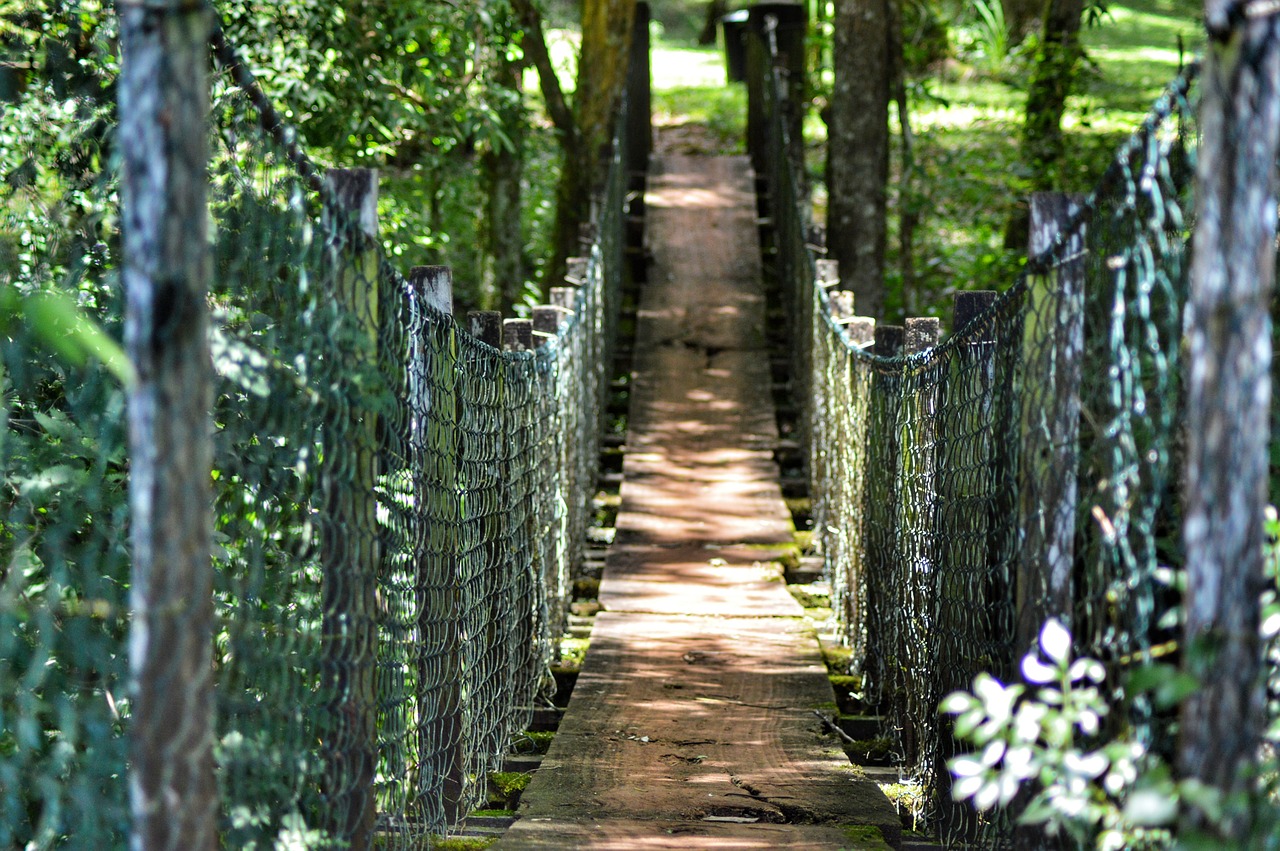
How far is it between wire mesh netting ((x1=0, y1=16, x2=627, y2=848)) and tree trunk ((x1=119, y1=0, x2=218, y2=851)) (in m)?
0.43

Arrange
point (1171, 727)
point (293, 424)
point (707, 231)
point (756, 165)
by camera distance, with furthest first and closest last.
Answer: point (756, 165) < point (707, 231) < point (293, 424) < point (1171, 727)

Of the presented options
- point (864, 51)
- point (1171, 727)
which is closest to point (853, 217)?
point (864, 51)

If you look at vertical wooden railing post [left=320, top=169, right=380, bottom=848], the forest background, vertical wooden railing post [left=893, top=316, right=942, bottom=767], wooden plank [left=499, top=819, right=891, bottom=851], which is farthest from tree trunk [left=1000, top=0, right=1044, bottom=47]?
vertical wooden railing post [left=320, top=169, right=380, bottom=848]

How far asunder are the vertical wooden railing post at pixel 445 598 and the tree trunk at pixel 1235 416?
65.5 inches

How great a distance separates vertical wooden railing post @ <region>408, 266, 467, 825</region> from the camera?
2.63m

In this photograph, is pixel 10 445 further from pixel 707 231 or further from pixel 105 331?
pixel 707 231

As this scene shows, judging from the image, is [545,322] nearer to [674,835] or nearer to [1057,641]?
[674,835]

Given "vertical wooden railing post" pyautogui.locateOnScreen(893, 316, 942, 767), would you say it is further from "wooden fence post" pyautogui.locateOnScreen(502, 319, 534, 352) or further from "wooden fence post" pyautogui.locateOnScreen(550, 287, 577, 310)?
"wooden fence post" pyautogui.locateOnScreen(550, 287, 577, 310)

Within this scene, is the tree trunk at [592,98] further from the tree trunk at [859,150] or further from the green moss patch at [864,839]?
the green moss patch at [864,839]

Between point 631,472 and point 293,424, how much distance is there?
4513 millimetres

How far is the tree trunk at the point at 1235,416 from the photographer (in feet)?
3.88

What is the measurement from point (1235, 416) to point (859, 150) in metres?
7.18

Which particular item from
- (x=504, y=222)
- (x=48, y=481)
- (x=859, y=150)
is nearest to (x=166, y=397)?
(x=48, y=481)

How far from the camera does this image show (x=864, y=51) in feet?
25.9
